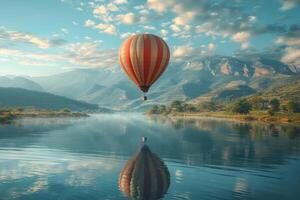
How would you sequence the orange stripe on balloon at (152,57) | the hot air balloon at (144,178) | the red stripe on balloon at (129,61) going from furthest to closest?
the red stripe on balloon at (129,61), the orange stripe on balloon at (152,57), the hot air balloon at (144,178)

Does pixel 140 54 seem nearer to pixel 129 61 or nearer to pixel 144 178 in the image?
pixel 129 61

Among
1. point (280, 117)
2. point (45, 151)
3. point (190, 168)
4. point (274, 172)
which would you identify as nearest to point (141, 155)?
point (190, 168)

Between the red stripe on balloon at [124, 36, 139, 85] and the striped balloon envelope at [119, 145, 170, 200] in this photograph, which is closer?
the striped balloon envelope at [119, 145, 170, 200]

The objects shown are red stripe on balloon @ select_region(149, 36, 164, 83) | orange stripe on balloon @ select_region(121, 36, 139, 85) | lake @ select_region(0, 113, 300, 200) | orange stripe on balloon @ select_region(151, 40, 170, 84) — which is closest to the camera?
lake @ select_region(0, 113, 300, 200)

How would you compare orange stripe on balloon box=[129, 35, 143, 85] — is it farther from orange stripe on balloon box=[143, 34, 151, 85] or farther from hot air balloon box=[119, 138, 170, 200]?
hot air balloon box=[119, 138, 170, 200]

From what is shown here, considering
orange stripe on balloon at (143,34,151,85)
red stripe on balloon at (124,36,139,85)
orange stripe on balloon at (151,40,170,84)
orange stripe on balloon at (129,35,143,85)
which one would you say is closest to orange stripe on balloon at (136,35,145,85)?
orange stripe on balloon at (129,35,143,85)

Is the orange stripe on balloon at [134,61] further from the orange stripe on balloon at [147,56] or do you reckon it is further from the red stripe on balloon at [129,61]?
the orange stripe on balloon at [147,56]

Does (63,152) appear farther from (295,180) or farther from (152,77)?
(295,180)

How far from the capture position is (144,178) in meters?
40.4

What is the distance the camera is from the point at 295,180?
141ft

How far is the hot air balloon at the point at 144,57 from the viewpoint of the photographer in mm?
65000

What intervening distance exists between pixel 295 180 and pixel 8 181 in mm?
34492

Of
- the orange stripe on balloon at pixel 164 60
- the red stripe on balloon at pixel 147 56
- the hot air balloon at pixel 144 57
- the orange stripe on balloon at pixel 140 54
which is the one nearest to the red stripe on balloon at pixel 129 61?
the hot air balloon at pixel 144 57

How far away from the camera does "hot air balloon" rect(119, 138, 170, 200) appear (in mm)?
33562
